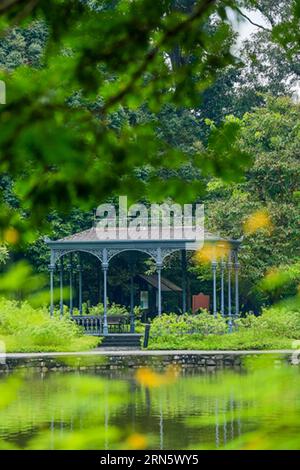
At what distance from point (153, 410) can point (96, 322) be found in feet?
40.9

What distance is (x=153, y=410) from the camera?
17.0m

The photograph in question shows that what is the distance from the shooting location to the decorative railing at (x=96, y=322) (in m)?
29.1

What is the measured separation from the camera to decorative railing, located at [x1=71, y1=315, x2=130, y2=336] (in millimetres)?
29094

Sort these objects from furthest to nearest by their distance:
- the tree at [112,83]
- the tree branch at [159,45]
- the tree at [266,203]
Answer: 1. the tree at [266,203]
2. the tree branch at [159,45]
3. the tree at [112,83]

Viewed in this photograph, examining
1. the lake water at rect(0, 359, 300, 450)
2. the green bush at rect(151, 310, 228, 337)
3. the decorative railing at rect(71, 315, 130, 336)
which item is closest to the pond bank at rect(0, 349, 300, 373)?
the lake water at rect(0, 359, 300, 450)

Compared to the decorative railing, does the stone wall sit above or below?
below

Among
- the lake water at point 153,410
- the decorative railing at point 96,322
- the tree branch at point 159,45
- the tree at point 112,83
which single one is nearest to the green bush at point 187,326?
the decorative railing at point 96,322

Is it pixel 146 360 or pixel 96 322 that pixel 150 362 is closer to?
pixel 146 360

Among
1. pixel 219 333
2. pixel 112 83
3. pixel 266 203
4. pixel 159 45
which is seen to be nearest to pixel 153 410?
pixel 219 333

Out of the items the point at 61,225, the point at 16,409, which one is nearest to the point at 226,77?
the point at 61,225

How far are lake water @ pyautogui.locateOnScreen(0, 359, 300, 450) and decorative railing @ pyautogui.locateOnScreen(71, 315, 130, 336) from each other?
17.4 feet

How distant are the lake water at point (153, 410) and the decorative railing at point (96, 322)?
17.4ft

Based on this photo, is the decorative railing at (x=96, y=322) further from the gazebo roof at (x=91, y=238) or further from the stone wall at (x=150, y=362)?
the stone wall at (x=150, y=362)

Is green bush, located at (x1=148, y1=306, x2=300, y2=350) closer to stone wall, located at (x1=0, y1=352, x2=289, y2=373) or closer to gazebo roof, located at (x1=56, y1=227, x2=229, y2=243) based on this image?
stone wall, located at (x1=0, y1=352, x2=289, y2=373)
